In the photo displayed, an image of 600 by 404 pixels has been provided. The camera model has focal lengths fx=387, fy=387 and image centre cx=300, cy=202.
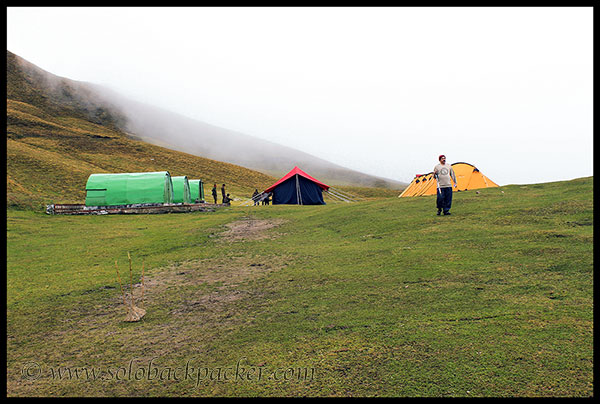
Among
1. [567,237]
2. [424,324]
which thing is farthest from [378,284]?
[567,237]

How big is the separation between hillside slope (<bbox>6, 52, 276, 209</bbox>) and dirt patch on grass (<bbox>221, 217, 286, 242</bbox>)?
53.4 feet

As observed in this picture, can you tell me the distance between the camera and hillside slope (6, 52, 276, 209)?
141 ft

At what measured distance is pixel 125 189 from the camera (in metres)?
28.6

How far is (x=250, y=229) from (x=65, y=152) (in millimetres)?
69605

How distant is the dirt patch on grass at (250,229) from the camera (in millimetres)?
14914

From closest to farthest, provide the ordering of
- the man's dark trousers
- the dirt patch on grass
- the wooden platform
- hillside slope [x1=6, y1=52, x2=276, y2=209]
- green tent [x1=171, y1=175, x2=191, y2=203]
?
the man's dark trousers < the dirt patch on grass < the wooden platform < green tent [x1=171, y1=175, x2=191, y2=203] < hillside slope [x1=6, y1=52, x2=276, y2=209]

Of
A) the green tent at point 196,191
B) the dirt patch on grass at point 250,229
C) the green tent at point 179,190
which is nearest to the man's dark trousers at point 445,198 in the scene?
the dirt patch on grass at point 250,229

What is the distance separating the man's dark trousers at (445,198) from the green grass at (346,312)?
1.12m

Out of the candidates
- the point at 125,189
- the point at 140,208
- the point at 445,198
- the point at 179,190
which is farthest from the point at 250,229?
the point at 179,190

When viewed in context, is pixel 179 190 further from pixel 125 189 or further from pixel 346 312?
pixel 346 312

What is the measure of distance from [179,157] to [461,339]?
94.9m

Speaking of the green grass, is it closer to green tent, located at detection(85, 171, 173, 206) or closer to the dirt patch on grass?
the dirt patch on grass

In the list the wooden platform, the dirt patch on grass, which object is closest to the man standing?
the dirt patch on grass

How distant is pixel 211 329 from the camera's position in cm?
574
